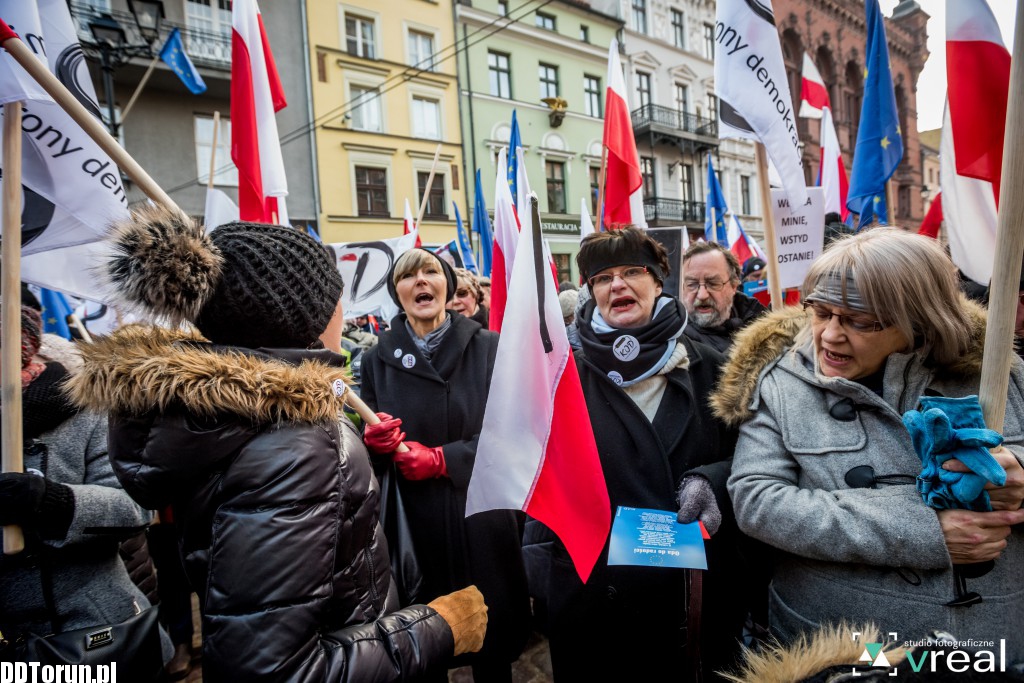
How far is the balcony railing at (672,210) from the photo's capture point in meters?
22.6

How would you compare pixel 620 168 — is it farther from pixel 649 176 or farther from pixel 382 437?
pixel 649 176

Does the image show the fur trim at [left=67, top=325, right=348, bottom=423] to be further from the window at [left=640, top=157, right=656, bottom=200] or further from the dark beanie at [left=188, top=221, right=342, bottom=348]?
the window at [left=640, top=157, right=656, bottom=200]

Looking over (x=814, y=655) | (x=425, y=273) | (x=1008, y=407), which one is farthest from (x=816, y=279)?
(x=425, y=273)

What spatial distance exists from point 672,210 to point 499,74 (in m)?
9.24

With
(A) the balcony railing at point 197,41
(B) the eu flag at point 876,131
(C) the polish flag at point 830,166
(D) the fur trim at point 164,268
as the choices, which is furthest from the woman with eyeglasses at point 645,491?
(A) the balcony railing at point 197,41

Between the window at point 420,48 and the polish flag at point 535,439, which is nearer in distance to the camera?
the polish flag at point 535,439

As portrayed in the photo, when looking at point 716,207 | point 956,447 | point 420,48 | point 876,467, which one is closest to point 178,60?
point 716,207

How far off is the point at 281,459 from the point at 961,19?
8.24ft

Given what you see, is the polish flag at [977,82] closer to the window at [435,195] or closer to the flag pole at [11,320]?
the flag pole at [11,320]

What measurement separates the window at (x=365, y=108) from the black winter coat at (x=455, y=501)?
17029 millimetres

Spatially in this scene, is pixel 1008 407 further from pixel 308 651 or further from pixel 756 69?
pixel 756 69

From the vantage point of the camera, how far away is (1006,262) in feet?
3.65

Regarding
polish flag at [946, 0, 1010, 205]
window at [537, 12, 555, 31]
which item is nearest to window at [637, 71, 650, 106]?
window at [537, 12, 555, 31]

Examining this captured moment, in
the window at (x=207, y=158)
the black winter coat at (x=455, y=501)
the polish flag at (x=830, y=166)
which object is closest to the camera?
the black winter coat at (x=455, y=501)
